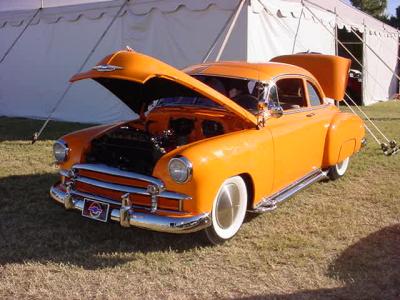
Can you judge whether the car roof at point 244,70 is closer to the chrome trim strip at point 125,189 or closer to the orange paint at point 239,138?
the orange paint at point 239,138

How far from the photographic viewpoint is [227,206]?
4070 millimetres

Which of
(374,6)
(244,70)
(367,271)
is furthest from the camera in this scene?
(374,6)

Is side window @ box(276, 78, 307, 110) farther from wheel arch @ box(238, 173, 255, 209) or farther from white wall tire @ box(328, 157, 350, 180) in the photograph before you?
wheel arch @ box(238, 173, 255, 209)

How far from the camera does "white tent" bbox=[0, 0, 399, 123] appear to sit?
8906 millimetres

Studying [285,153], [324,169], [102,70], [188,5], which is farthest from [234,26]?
[102,70]

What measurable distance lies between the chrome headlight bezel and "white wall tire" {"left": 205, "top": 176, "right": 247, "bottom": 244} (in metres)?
0.33

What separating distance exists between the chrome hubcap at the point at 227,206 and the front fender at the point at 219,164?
0.52 ft

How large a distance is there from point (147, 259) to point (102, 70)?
4.89 ft

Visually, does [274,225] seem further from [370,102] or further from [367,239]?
[370,102]

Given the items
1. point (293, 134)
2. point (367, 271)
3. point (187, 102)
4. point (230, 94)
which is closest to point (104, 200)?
point (187, 102)

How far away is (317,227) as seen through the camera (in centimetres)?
456

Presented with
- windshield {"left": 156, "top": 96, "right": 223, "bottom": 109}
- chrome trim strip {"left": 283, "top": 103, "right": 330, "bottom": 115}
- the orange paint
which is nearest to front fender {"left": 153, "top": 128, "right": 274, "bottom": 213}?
the orange paint

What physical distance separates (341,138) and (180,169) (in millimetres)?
2648

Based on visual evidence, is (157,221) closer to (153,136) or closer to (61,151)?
(153,136)
